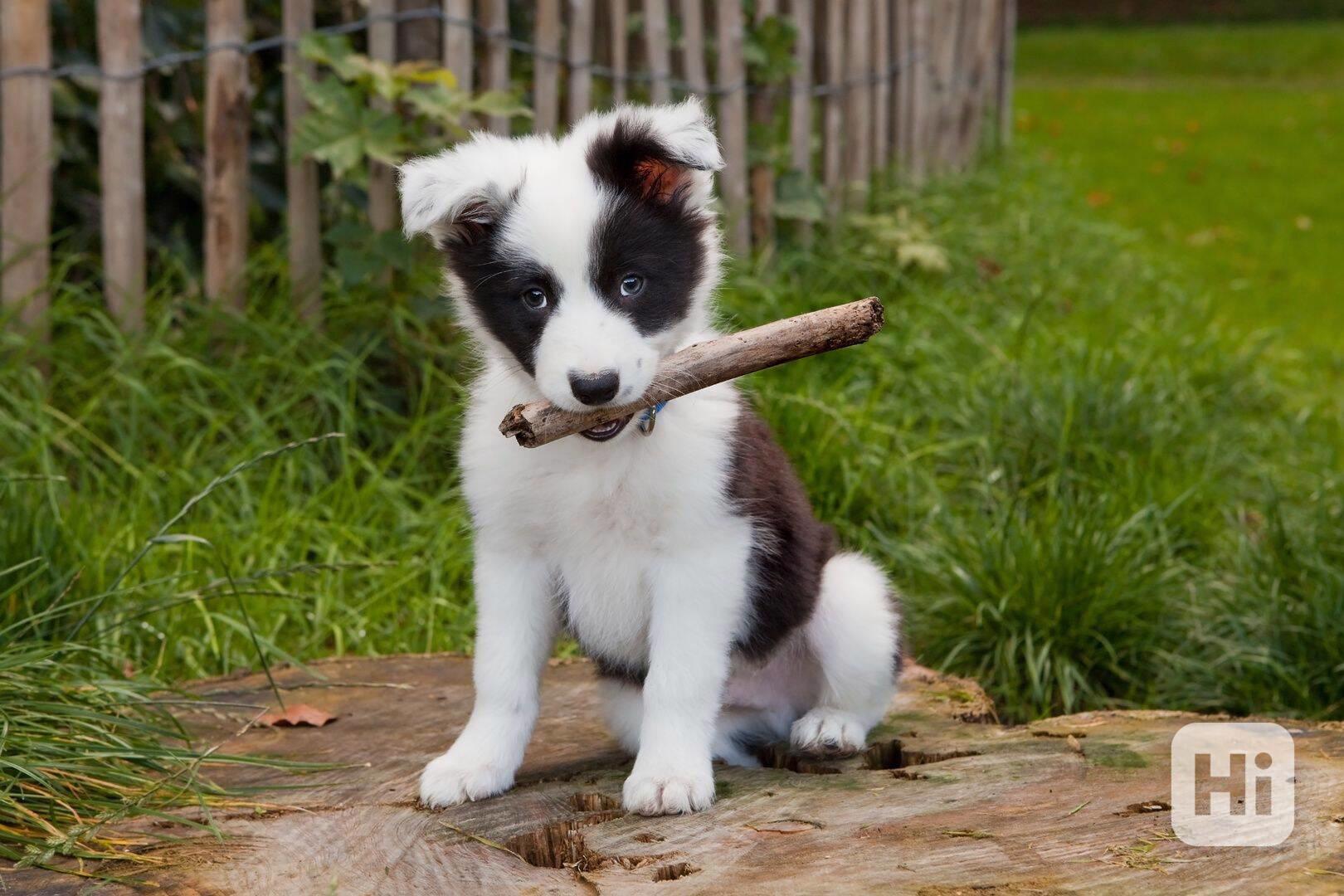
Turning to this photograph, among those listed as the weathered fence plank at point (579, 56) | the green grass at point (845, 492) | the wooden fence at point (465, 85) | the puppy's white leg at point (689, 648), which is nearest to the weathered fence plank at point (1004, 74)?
the wooden fence at point (465, 85)

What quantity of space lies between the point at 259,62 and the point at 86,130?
2.18ft

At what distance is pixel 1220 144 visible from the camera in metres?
14.0

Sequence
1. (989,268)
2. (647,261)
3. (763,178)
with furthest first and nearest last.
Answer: (989,268) < (763,178) < (647,261)

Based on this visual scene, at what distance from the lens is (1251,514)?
16.1 feet

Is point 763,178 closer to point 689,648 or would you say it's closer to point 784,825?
point 689,648

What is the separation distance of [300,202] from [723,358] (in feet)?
8.72

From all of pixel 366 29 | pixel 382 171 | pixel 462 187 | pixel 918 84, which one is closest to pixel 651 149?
pixel 462 187

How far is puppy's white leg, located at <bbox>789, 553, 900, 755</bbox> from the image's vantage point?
3008mm

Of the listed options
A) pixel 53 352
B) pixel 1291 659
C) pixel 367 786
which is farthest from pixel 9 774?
pixel 1291 659

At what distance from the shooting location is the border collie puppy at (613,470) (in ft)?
8.45

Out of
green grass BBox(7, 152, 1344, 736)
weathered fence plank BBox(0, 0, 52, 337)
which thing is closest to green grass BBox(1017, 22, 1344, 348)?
green grass BBox(7, 152, 1344, 736)

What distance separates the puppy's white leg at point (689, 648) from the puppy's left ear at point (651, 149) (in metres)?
0.69

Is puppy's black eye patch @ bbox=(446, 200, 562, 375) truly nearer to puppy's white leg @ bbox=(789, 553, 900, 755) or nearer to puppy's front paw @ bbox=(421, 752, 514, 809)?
puppy's front paw @ bbox=(421, 752, 514, 809)

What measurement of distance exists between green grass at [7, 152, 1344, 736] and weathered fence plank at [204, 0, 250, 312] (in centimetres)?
14
